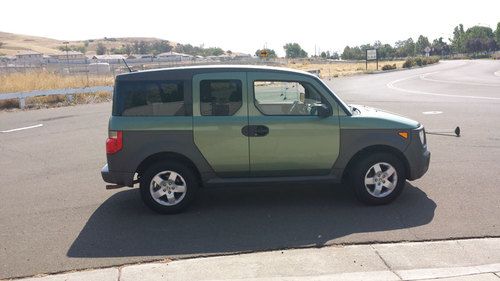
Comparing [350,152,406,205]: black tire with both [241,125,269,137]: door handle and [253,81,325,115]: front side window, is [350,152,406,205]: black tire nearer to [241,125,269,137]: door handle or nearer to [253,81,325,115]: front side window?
[253,81,325,115]: front side window

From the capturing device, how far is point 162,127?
5.62 m

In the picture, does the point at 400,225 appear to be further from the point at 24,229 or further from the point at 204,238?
the point at 24,229

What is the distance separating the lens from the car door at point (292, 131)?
5.68 m

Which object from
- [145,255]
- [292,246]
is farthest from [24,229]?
[292,246]

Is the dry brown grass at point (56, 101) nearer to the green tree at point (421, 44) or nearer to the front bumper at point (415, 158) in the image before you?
the front bumper at point (415, 158)

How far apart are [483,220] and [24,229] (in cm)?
518

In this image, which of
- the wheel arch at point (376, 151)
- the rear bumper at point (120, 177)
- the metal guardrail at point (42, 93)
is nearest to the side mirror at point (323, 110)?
the wheel arch at point (376, 151)

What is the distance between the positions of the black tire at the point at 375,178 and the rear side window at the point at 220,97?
1.65 metres

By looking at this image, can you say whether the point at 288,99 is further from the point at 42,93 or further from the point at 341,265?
the point at 42,93

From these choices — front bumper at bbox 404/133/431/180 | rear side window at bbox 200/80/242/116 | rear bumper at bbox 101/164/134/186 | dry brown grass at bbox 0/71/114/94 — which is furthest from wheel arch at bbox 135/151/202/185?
dry brown grass at bbox 0/71/114/94

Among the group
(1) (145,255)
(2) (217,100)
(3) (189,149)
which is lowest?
(1) (145,255)

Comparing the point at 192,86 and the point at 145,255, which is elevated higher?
the point at 192,86

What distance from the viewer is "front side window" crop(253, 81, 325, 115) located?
579cm

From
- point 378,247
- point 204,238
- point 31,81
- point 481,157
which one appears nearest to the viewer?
point 378,247
